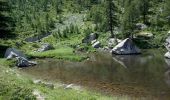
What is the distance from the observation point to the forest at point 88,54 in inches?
1636

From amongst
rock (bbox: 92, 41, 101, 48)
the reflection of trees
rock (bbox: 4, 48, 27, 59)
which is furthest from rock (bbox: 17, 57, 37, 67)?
rock (bbox: 92, 41, 101, 48)

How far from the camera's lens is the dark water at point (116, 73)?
46.3 metres

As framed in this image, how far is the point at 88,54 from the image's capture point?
79562 millimetres

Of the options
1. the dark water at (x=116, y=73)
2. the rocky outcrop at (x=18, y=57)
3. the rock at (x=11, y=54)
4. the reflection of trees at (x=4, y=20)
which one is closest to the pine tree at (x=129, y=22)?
the dark water at (x=116, y=73)

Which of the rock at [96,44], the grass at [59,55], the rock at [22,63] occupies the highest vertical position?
the rock at [22,63]

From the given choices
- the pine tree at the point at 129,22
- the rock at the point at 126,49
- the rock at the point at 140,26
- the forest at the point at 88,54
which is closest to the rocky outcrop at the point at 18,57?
the forest at the point at 88,54

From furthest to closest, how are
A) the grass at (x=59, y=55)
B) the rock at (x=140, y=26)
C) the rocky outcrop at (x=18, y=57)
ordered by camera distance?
the rock at (x=140, y=26) → the grass at (x=59, y=55) → the rocky outcrop at (x=18, y=57)

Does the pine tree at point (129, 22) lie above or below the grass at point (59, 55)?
above

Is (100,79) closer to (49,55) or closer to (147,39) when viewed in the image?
(49,55)

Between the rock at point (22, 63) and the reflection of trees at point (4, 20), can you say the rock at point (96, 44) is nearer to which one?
the reflection of trees at point (4, 20)

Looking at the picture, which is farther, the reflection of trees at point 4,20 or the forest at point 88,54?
the reflection of trees at point 4,20

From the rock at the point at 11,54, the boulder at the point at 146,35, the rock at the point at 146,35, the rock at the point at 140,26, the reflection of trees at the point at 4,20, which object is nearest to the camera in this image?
the rock at the point at 11,54

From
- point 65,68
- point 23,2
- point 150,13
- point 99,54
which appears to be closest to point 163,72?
point 65,68

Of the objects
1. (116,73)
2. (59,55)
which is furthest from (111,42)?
(116,73)
